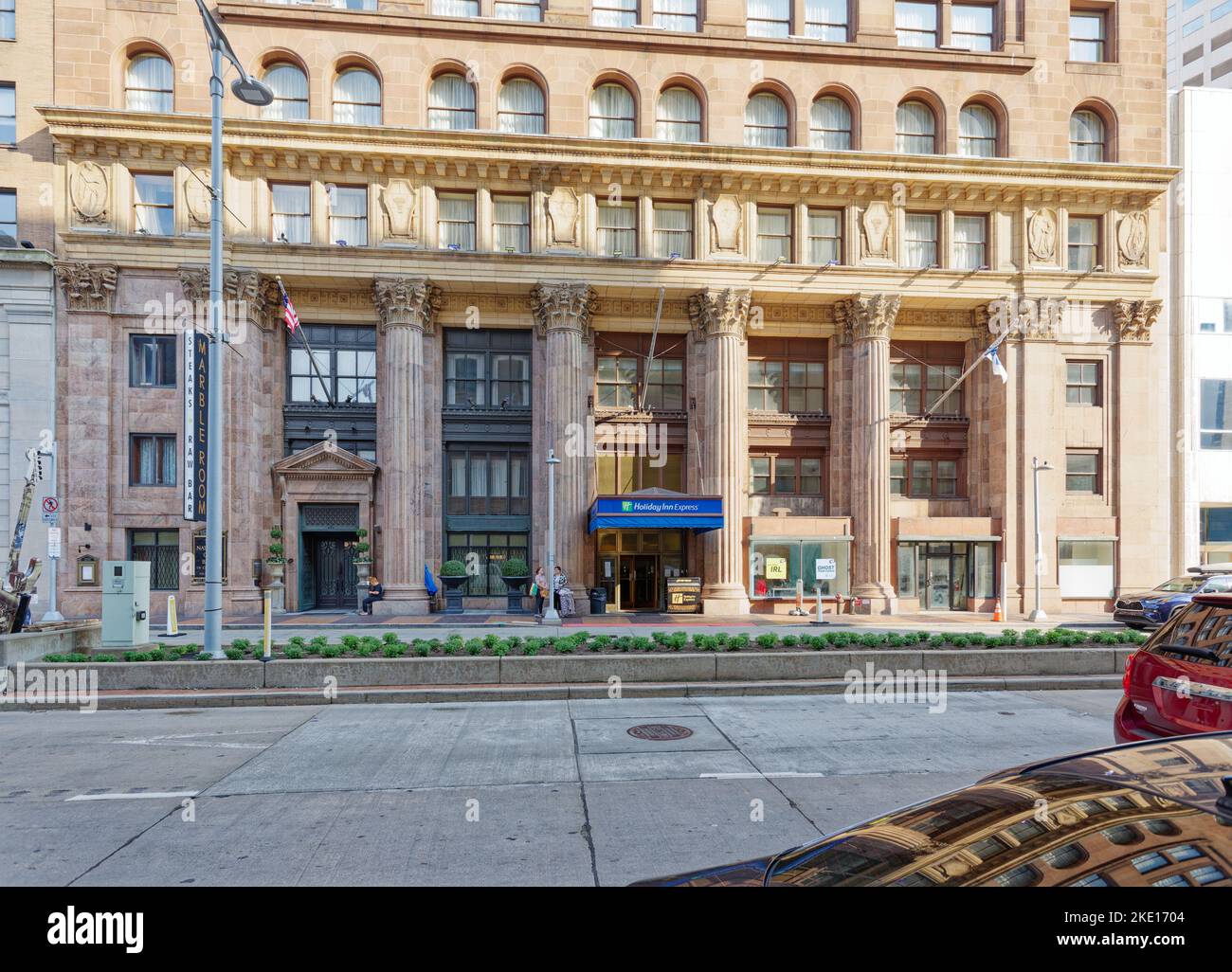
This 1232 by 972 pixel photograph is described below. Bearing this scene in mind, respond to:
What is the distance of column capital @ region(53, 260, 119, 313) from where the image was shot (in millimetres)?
22562

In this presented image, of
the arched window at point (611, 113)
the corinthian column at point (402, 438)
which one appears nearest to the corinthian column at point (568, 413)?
the corinthian column at point (402, 438)

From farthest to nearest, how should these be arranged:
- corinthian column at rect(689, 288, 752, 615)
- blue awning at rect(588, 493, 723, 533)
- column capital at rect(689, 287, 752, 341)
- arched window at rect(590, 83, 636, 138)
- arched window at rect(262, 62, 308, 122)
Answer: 1. arched window at rect(590, 83, 636, 138)
2. column capital at rect(689, 287, 752, 341)
3. corinthian column at rect(689, 288, 752, 615)
4. arched window at rect(262, 62, 308, 122)
5. blue awning at rect(588, 493, 723, 533)

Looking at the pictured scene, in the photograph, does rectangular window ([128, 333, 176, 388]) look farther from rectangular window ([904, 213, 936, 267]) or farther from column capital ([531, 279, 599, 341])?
rectangular window ([904, 213, 936, 267])

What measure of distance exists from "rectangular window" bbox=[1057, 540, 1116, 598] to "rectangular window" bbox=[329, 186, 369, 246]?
29.1 m

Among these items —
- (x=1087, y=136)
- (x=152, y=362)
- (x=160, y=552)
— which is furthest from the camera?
(x=1087, y=136)

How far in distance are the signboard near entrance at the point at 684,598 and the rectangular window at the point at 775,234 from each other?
13.0 metres

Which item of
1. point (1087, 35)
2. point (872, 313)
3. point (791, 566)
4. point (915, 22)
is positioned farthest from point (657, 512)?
point (1087, 35)

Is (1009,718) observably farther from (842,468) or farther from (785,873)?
(842,468)

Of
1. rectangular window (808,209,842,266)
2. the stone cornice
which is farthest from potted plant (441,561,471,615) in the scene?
rectangular window (808,209,842,266)

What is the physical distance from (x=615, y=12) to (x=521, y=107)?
5.23 meters

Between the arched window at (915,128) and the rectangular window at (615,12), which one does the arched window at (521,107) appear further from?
the arched window at (915,128)

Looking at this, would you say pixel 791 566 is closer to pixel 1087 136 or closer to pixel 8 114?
pixel 1087 136

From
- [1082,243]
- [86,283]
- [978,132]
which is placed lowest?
[86,283]

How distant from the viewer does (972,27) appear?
2683cm
